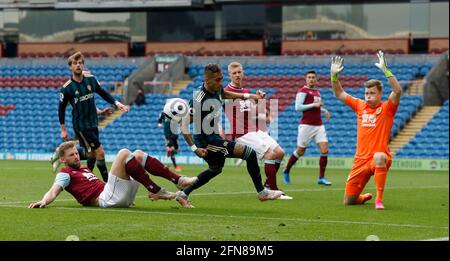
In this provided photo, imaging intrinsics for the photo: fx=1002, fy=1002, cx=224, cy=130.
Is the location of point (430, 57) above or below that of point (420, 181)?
above

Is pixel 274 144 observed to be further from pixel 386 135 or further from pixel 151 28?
pixel 151 28

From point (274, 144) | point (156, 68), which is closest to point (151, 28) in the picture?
point (156, 68)

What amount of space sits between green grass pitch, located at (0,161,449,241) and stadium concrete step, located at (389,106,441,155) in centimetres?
1829

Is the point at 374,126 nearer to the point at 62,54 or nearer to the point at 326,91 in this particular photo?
the point at 326,91

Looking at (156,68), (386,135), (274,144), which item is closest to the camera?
(386,135)

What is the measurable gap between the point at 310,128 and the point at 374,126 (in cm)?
742

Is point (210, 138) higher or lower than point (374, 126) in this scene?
lower

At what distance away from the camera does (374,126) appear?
48.1 ft

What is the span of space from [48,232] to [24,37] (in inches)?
1782

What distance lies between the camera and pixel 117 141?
137 feet

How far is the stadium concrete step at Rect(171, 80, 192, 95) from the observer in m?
45.3

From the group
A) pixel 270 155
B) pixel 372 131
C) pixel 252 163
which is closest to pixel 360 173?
pixel 372 131
